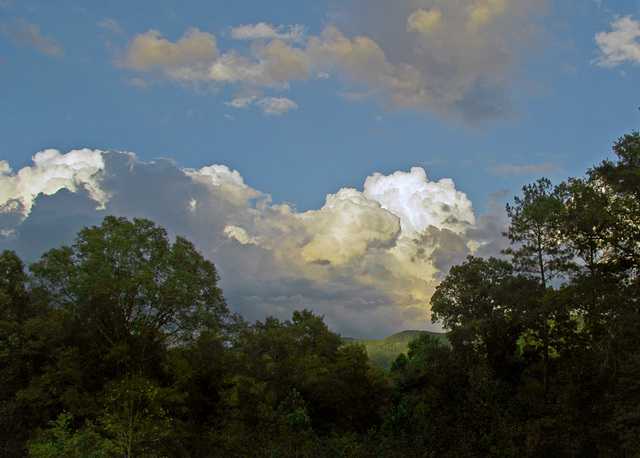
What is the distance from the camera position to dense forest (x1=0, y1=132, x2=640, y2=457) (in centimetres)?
1723

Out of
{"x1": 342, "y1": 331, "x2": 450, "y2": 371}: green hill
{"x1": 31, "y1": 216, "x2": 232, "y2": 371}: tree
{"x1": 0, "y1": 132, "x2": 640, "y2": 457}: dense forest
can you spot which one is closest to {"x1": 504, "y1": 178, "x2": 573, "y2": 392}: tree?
{"x1": 0, "y1": 132, "x2": 640, "y2": 457}: dense forest

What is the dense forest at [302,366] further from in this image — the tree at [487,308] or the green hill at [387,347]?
the green hill at [387,347]

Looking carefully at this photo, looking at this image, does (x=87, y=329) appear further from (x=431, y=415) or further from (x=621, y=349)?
(x=621, y=349)

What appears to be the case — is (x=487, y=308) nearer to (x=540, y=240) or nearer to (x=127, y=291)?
(x=540, y=240)

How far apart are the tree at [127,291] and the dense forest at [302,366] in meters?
0.10

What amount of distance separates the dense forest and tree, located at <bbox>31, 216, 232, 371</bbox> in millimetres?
97

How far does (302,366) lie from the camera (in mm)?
24812

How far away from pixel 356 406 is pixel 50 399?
649 inches

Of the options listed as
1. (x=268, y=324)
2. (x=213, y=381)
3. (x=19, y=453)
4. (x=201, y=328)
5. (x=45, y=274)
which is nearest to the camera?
(x=19, y=453)

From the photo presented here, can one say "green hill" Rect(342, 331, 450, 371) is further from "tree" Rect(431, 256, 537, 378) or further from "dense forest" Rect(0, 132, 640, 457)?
"dense forest" Rect(0, 132, 640, 457)

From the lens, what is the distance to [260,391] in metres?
22.2

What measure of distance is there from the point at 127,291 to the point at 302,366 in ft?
35.3

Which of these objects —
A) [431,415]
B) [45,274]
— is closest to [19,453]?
[45,274]

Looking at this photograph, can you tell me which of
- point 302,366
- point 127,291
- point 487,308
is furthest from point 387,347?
point 127,291
